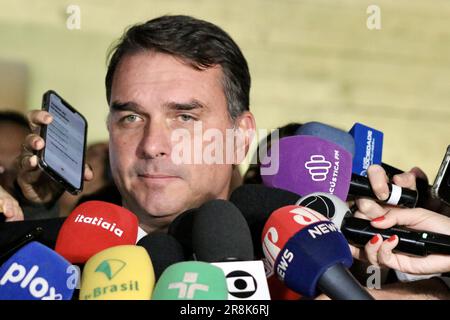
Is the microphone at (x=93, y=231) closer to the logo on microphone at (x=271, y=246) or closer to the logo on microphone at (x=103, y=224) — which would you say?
the logo on microphone at (x=103, y=224)

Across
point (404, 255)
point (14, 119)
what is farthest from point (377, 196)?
point (14, 119)

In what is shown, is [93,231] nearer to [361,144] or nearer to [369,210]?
[369,210]

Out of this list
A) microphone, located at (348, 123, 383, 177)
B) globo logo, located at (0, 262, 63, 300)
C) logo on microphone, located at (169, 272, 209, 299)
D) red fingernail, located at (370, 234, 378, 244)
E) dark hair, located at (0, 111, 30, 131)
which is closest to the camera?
logo on microphone, located at (169, 272, 209, 299)

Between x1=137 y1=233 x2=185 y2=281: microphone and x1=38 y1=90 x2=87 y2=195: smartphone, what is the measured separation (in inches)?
16.6

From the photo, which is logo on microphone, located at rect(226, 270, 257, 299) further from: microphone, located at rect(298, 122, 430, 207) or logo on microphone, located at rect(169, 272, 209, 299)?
microphone, located at rect(298, 122, 430, 207)

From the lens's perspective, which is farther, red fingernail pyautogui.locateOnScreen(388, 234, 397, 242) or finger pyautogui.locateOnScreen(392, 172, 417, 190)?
finger pyautogui.locateOnScreen(392, 172, 417, 190)

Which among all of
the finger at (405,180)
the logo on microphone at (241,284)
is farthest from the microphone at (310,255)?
the finger at (405,180)

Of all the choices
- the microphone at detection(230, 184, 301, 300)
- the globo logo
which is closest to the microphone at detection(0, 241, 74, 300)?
the globo logo

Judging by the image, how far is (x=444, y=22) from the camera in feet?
14.0

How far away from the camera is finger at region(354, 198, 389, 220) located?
155 cm

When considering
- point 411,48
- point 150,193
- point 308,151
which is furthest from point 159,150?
point 411,48

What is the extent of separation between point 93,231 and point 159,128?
40cm

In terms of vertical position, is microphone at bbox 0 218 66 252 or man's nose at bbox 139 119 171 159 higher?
man's nose at bbox 139 119 171 159

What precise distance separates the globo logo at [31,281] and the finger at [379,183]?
2.49 ft
